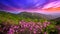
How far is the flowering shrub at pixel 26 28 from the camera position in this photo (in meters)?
1.85

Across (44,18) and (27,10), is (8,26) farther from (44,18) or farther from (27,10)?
(44,18)

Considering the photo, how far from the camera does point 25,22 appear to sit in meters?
1.89

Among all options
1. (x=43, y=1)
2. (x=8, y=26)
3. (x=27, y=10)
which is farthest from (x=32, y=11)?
(x=8, y=26)

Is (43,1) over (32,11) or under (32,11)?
over

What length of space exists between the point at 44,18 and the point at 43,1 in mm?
210

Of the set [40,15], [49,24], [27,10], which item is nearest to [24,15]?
[27,10]

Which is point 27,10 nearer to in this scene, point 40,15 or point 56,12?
point 40,15

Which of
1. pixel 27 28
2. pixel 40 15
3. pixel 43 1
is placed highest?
pixel 43 1

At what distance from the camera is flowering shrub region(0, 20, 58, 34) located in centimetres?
185

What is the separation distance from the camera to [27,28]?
1870 mm

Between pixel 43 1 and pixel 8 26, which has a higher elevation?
pixel 43 1

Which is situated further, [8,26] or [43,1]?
[43,1]

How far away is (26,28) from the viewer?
1.87 meters

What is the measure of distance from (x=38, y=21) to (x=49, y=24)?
14 cm
